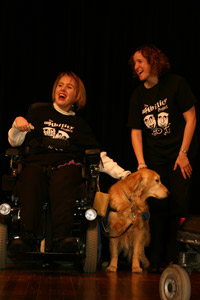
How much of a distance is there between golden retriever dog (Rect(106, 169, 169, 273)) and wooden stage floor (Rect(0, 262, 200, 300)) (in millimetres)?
204

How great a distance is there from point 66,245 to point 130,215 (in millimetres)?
874

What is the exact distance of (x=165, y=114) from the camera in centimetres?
325

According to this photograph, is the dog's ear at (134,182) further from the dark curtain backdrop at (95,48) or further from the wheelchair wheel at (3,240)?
the wheelchair wheel at (3,240)

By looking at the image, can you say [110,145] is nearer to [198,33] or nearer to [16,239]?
[198,33]

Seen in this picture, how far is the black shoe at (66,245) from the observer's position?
8.63 feet

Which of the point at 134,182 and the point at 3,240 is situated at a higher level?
the point at 134,182

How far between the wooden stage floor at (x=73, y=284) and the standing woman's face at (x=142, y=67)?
4.47 ft

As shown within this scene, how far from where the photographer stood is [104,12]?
4.18 metres

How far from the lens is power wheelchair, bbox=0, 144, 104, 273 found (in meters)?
2.81

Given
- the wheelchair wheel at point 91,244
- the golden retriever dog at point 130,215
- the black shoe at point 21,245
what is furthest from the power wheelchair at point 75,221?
the golden retriever dog at point 130,215

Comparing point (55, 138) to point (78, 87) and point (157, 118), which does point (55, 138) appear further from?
point (157, 118)

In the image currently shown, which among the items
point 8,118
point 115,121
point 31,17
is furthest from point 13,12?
point 115,121

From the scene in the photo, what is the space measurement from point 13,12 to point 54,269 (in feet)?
7.11

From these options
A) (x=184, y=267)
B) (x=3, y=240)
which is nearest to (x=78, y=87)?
(x=3, y=240)
